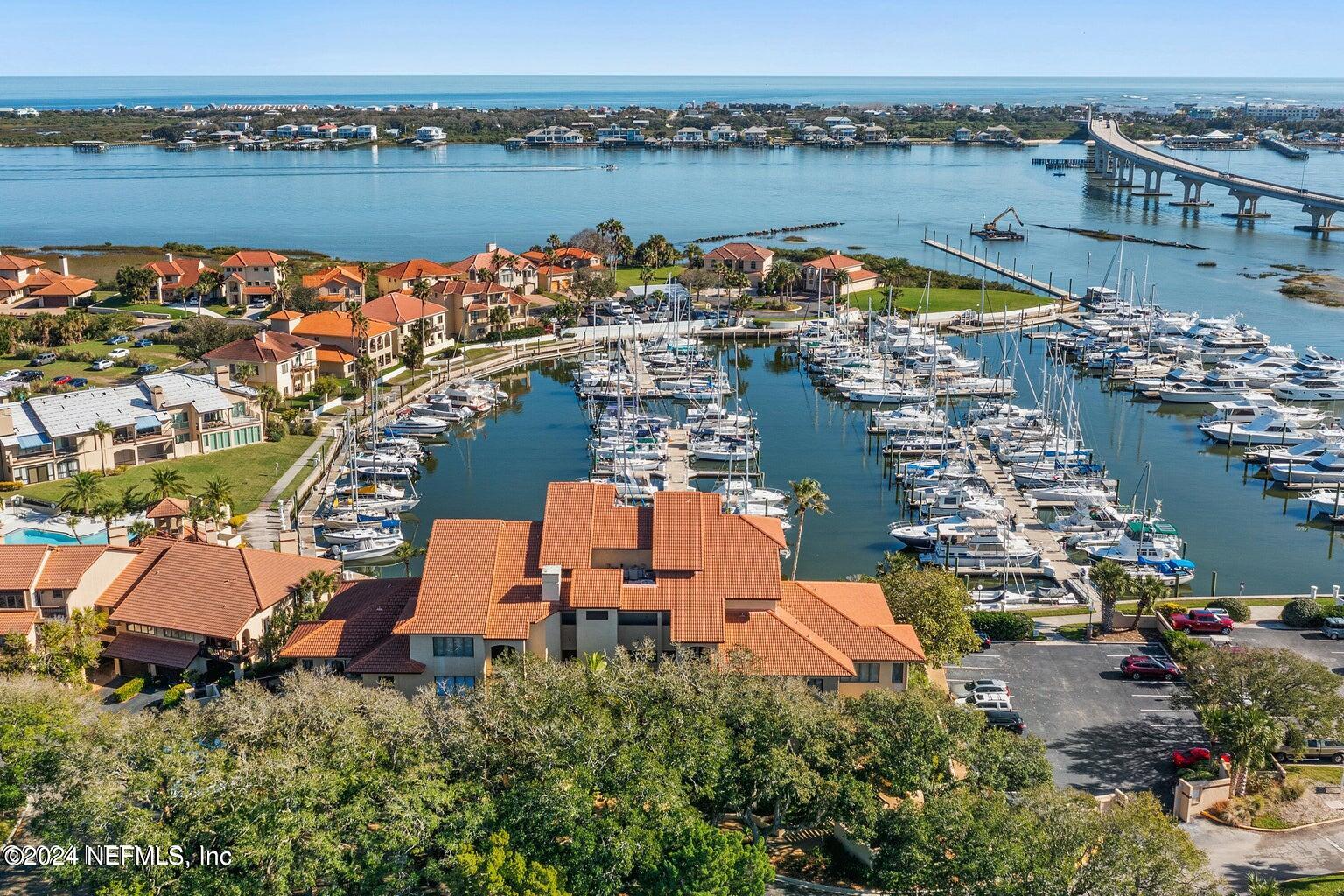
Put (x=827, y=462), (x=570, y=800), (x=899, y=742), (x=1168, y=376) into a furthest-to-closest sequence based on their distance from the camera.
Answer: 1. (x=1168, y=376)
2. (x=827, y=462)
3. (x=899, y=742)
4. (x=570, y=800)

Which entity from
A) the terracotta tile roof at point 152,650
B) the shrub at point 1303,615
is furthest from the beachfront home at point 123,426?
the shrub at point 1303,615

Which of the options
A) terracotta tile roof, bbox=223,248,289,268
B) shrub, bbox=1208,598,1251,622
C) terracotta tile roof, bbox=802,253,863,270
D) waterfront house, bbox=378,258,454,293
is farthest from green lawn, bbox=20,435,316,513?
terracotta tile roof, bbox=802,253,863,270

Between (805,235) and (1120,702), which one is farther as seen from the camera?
(805,235)

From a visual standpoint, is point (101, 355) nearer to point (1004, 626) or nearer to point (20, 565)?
point (20, 565)

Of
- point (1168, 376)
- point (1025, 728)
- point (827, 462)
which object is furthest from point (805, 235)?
point (1025, 728)

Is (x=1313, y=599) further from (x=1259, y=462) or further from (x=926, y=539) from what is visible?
(x=1259, y=462)
